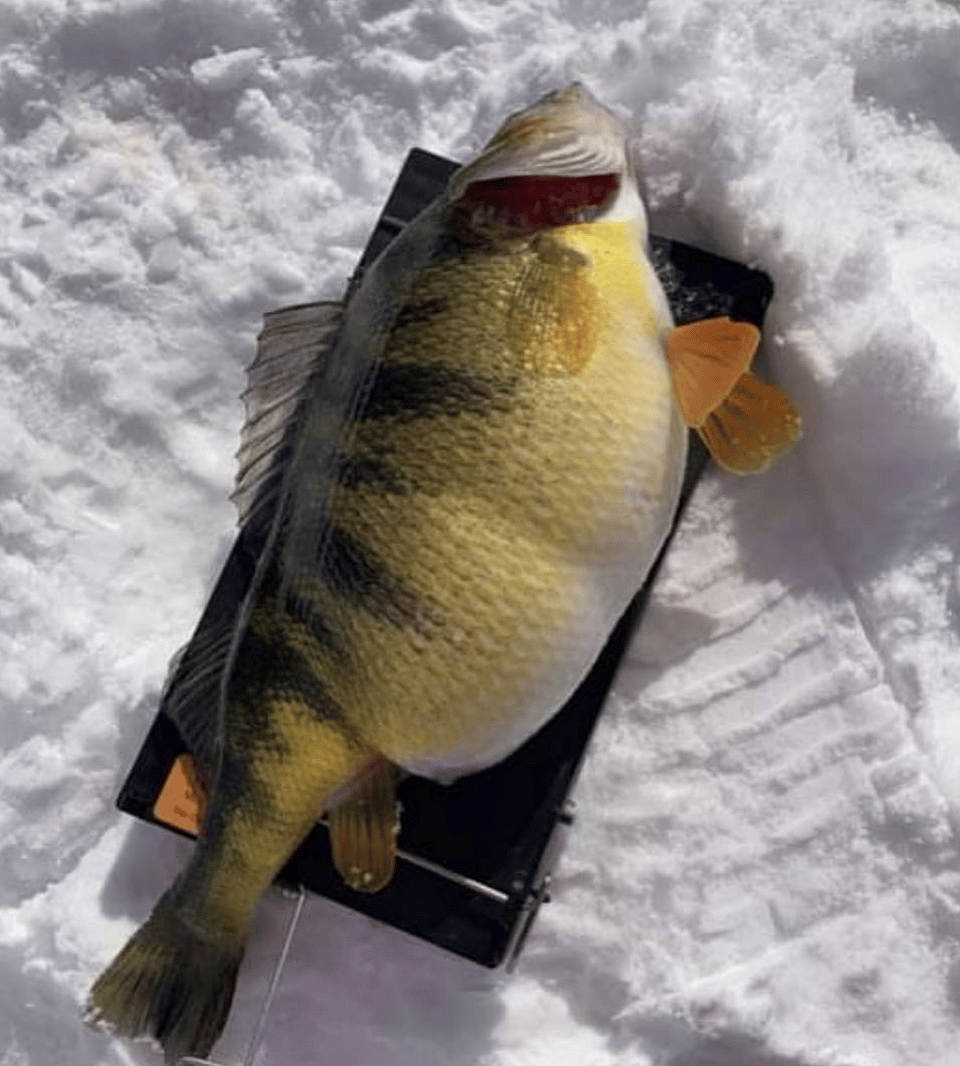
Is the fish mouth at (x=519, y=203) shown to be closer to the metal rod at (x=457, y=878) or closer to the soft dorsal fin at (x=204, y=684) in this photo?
the soft dorsal fin at (x=204, y=684)

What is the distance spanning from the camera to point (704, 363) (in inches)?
72.4

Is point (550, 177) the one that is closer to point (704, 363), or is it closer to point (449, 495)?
point (704, 363)

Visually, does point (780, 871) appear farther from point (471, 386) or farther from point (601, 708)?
point (471, 386)

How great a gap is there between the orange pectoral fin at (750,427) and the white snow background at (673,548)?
17 centimetres

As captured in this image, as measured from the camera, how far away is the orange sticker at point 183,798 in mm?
2033

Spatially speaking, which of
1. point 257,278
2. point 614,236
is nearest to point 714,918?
point 614,236

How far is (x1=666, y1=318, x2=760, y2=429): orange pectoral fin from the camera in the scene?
1.83 meters

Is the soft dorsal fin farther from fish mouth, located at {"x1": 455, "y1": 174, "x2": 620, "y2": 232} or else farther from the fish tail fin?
fish mouth, located at {"x1": 455, "y1": 174, "x2": 620, "y2": 232}

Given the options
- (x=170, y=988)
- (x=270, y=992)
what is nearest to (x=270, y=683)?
(x=170, y=988)

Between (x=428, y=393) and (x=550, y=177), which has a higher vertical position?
(x=550, y=177)

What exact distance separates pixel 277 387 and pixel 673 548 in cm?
58

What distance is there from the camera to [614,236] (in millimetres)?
1852

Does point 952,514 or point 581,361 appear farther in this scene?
point 952,514

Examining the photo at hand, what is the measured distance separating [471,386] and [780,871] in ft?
2.58
